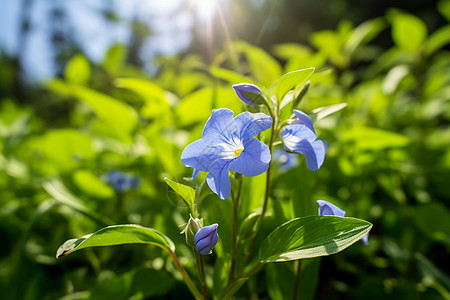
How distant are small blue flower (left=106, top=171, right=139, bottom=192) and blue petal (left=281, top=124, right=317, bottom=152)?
836 millimetres

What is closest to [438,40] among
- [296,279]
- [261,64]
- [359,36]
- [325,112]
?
[359,36]

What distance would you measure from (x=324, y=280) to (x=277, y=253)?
778mm

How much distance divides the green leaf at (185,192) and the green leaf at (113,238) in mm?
78

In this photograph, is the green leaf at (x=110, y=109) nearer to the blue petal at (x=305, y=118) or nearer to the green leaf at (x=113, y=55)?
the green leaf at (x=113, y=55)

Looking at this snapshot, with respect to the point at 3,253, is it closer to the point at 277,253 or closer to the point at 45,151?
the point at 45,151

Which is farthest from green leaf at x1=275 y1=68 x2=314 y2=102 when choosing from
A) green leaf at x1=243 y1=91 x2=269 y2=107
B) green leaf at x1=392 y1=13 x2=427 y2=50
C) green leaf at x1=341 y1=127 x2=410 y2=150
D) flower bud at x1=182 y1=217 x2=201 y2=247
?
green leaf at x1=392 y1=13 x2=427 y2=50

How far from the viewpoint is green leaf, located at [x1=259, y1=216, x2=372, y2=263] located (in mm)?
492

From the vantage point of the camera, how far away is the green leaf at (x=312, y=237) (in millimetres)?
492

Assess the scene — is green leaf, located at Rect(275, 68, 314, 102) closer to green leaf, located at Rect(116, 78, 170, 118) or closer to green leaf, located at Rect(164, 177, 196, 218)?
green leaf, located at Rect(164, 177, 196, 218)

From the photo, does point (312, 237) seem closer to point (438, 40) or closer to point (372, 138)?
point (372, 138)

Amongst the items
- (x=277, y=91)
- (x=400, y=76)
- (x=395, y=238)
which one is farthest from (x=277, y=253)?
(x=400, y=76)

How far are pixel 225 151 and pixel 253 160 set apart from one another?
7 cm

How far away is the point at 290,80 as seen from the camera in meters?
0.56

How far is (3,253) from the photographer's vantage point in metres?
1.27
